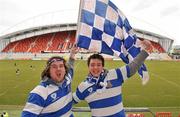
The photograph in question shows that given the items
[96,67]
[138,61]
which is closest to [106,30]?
[138,61]

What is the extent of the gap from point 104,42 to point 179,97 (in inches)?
497

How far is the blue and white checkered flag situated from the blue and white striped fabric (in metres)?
1.42

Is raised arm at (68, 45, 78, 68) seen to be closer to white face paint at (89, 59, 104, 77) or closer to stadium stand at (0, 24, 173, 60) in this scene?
white face paint at (89, 59, 104, 77)

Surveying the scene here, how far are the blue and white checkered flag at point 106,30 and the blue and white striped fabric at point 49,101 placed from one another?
1416mm

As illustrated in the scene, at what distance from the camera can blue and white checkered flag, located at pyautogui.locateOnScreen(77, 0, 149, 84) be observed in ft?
18.0

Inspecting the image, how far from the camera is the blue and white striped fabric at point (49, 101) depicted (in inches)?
153

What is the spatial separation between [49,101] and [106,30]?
6.38 feet

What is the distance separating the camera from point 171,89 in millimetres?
20875

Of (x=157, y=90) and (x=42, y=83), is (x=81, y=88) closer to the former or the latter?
(x=42, y=83)

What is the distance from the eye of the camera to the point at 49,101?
4.00 m

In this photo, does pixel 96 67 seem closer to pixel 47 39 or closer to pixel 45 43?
pixel 45 43

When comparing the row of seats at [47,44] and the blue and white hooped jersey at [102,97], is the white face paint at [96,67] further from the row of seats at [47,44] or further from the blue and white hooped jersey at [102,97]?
the row of seats at [47,44]

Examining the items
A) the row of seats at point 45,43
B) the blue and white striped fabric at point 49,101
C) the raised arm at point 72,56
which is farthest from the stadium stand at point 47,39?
the blue and white striped fabric at point 49,101

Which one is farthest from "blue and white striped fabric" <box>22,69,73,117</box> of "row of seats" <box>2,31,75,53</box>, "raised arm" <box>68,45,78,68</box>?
"row of seats" <box>2,31,75,53</box>
